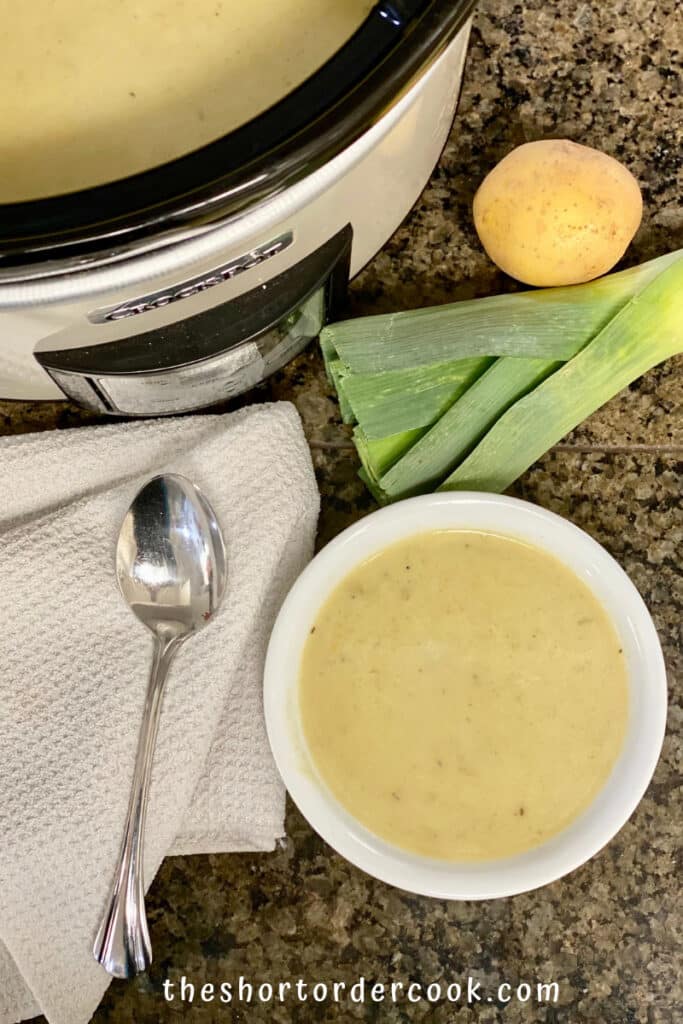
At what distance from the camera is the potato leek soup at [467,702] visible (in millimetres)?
717

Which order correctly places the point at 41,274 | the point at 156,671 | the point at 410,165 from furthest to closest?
→ the point at 156,671, the point at 410,165, the point at 41,274

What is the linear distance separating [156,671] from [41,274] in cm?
38

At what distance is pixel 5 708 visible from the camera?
732 mm

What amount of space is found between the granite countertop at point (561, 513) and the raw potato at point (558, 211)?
0.08 metres

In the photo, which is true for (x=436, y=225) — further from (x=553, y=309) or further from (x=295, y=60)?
(x=295, y=60)

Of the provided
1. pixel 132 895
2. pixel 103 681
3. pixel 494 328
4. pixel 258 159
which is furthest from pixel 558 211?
pixel 132 895

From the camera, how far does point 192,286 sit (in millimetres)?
520

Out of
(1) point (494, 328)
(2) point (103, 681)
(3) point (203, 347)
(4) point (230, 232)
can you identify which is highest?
(4) point (230, 232)

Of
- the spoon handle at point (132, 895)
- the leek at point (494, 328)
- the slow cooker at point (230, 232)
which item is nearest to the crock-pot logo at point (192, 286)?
the slow cooker at point (230, 232)

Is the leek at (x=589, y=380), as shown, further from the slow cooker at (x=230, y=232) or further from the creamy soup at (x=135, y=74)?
the creamy soup at (x=135, y=74)

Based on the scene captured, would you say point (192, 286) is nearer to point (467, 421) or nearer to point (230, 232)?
point (230, 232)

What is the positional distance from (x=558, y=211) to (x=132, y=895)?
58 centimetres

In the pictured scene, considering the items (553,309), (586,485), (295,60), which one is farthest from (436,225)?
(295,60)

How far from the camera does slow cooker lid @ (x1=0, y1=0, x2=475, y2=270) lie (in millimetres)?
420
